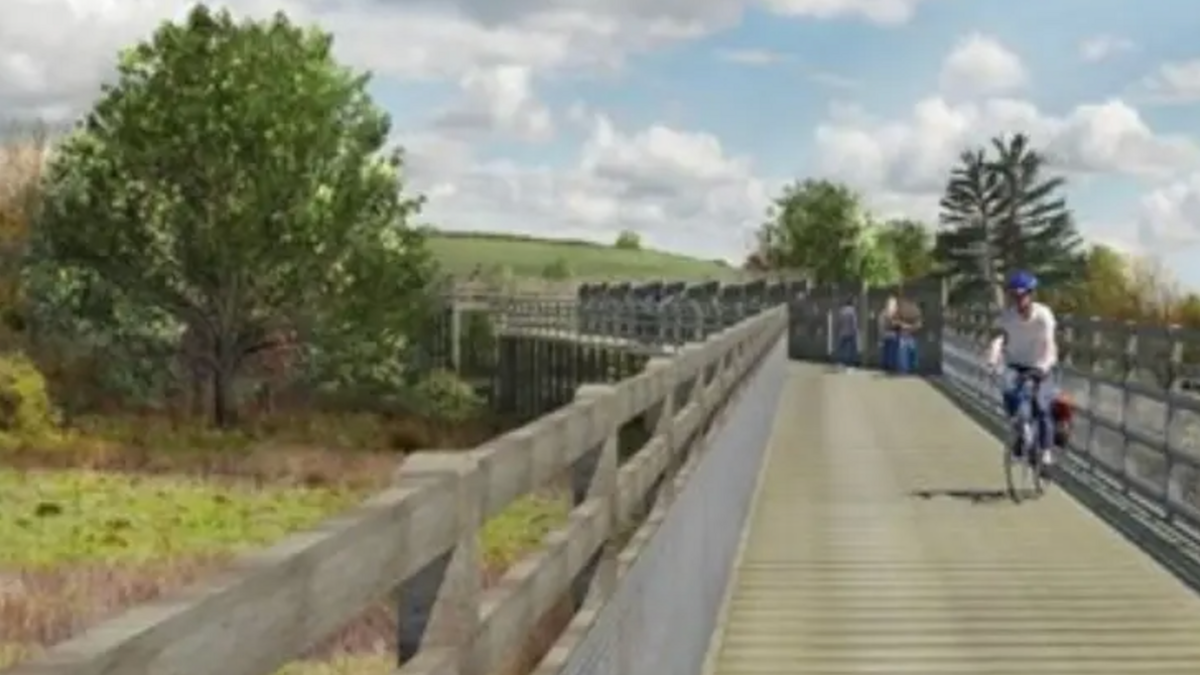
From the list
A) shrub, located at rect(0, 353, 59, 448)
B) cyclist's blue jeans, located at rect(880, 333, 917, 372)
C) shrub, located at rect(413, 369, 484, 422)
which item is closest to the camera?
cyclist's blue jeans, located at rect(880, 333, 917, 372)

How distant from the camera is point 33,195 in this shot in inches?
4200

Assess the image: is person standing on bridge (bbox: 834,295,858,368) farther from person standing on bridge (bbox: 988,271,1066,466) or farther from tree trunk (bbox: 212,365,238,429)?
person standing on bridge (bbox: 988,271,1066,466)

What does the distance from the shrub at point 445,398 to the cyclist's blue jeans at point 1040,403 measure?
6044cm

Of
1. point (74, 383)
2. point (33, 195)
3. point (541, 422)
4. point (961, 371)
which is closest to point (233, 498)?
point (961, 371)

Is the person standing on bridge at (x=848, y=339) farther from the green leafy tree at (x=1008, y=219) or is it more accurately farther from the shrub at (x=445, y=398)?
the green leafy tree at (x=1008, y=219)

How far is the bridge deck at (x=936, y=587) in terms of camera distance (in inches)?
423

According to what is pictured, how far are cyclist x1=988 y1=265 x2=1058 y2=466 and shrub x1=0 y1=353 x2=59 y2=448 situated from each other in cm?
4659

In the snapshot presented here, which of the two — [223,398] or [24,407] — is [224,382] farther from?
[24,407]

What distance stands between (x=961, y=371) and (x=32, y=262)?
3828cm

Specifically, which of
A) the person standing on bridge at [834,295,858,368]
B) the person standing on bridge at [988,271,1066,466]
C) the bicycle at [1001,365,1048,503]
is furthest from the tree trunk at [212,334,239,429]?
the person standing on bridge at [988,271,1066,466]

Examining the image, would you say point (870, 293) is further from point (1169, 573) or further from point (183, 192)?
point (1169, 573)

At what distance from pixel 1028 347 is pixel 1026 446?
1.06 meters

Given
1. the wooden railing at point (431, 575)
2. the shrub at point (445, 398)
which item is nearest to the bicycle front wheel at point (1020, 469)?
the wooden railing at point (431, 575)

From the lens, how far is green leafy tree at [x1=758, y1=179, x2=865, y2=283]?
175750mm
